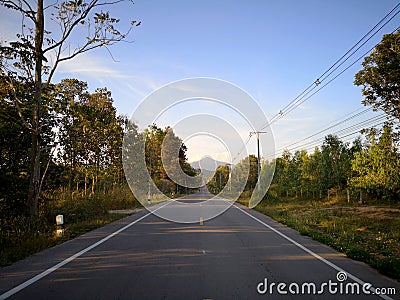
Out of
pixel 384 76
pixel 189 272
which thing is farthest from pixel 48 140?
pixel 384 76

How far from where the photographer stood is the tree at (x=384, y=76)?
2148cm

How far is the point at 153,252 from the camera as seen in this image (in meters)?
8.50

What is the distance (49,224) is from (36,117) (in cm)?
453

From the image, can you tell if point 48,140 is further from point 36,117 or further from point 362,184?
point 362,184

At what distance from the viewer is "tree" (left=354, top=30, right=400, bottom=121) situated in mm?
A: 21480

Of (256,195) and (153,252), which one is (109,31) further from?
(256,195)

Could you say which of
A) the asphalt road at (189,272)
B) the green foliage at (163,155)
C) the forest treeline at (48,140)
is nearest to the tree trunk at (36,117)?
the forest treeline at (48,140)

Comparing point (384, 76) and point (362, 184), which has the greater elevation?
point (384, 76)

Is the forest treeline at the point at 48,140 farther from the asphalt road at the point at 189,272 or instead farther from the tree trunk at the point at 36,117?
the asphalt road at the point at 189,272

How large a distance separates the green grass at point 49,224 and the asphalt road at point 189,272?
576 mm

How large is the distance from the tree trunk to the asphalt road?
367 centimetres

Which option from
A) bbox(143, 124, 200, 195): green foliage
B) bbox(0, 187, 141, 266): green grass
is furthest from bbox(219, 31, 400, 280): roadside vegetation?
bbox(143, 124, 200, 195): green foliage

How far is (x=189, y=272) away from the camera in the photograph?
646 cm

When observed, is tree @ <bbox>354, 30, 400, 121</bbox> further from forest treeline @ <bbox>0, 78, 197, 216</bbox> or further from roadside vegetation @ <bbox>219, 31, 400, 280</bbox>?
forest treeline @ <bbox>0, 78, 197, 216</bbox>
